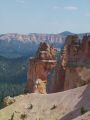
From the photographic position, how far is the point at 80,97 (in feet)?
132

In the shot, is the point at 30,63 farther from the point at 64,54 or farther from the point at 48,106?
the point at 48,106

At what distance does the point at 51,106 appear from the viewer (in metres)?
41.7

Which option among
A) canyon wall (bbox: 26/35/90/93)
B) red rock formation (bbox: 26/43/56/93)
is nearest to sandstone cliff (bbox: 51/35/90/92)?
canyon wall (bbox: 26/35/90/93)

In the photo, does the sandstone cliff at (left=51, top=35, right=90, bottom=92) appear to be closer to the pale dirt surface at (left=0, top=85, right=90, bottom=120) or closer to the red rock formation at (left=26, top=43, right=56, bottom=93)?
the red rock formation at (left=26, top=43, right=56, bottom=93)

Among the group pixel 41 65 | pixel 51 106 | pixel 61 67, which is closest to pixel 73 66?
pixel 61 67

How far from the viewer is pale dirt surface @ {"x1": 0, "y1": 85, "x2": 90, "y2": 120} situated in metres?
38.3

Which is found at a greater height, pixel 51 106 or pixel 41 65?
pixel 51 106

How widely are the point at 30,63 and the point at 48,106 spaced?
35.1m

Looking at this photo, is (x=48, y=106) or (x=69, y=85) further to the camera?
(x=69, y=85)

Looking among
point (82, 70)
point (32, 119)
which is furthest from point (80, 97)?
point (82, 70)

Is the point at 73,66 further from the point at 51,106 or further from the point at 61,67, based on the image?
the point at 51,106

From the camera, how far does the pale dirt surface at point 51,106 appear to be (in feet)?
126

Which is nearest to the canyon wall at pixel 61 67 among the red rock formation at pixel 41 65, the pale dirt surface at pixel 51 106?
the red rock formation at pixel 41 65

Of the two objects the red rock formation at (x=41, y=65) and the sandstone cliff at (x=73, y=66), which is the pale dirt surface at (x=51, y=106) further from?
the red rock formation at (x=41, y=65)
